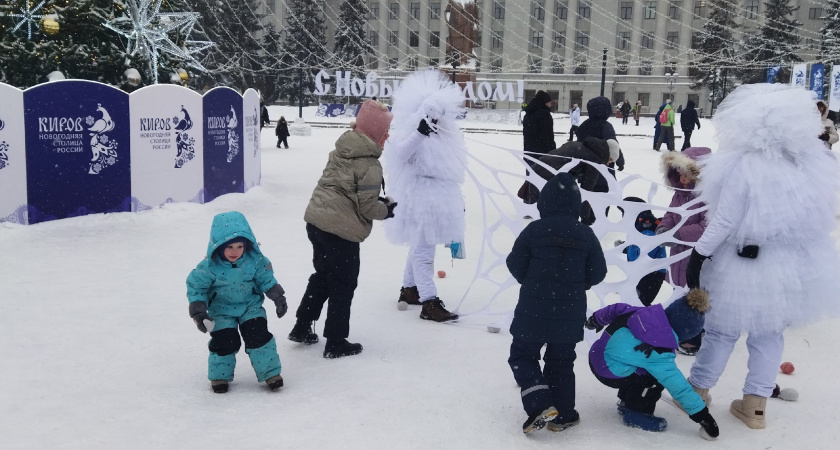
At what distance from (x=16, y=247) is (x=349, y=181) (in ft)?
16.1

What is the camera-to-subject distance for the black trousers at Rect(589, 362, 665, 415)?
364 cm

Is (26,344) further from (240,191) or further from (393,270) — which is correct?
(240,191)

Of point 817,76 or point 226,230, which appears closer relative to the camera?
point 226,230

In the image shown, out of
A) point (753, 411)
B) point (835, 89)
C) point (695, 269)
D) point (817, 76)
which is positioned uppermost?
point (817, 76)

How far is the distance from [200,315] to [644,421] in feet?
7.86

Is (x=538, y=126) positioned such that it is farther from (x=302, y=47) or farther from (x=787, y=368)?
(x=302, y=47)

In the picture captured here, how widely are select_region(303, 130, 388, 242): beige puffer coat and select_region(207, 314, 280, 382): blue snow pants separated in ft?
2.63

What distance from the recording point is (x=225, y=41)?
170 feet

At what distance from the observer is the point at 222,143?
36.7ft

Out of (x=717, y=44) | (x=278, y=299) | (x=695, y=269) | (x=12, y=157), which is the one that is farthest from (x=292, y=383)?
(x=717, y=44)

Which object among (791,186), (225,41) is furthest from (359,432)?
(225,41)

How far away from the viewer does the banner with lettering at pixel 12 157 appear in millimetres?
8156

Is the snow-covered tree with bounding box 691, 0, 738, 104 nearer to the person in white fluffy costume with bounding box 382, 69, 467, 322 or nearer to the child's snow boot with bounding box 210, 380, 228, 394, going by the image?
the person in white fluffy costume with bounding box 382, 69, 467, 322

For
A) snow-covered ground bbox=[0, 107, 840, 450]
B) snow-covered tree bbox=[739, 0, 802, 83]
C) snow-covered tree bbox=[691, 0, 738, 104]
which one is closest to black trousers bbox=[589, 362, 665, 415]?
snow-covered ground bbox=[0, 107, 840, 450]
